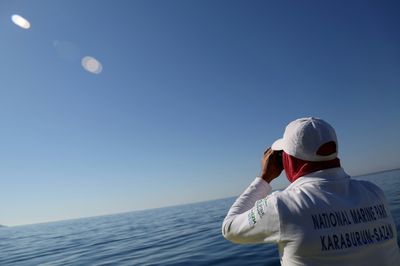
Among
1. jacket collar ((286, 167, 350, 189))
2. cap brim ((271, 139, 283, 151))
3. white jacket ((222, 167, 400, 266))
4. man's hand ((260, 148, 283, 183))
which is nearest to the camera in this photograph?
white jacket ((222, 167, 400, 266))

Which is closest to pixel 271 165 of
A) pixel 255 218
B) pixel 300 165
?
pixel 300 165

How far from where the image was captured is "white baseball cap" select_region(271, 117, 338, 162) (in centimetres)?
228

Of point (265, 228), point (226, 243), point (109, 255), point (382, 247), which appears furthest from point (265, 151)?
point (109, 255)

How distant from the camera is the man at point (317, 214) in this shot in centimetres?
209

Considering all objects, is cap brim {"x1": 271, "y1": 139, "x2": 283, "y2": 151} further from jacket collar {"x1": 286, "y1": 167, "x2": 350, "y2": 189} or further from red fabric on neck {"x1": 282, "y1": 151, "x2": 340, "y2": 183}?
jacket collar {"x1": 286, "y1": 167, "x2": 350, "y2": 189}

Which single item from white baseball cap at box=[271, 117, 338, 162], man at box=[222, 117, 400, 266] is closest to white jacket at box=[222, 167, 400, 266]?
man at box=[222, 117, 400, 266]

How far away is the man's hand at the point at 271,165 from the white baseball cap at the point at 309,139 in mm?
248

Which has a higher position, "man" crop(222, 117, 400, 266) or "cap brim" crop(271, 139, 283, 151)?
"cap brim" crop(271, 139, 283, 151)

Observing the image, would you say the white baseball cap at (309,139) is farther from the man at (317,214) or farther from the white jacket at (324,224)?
the white jacket at (324,224)

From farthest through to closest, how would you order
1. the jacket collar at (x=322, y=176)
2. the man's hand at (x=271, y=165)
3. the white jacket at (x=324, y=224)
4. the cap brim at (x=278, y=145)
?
the man's hand at (x=271, y=165) → the cap brim at (x=278, y=145) → the jacket collar at (x=322, y=176) → the white jacket at (x=324, y=224)

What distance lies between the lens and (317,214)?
211 cm

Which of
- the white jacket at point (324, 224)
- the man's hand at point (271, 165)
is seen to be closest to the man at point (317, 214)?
the white jacket at point (324, 224)

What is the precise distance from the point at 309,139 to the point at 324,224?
1.99 feet

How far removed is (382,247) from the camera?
2238 millimetres
